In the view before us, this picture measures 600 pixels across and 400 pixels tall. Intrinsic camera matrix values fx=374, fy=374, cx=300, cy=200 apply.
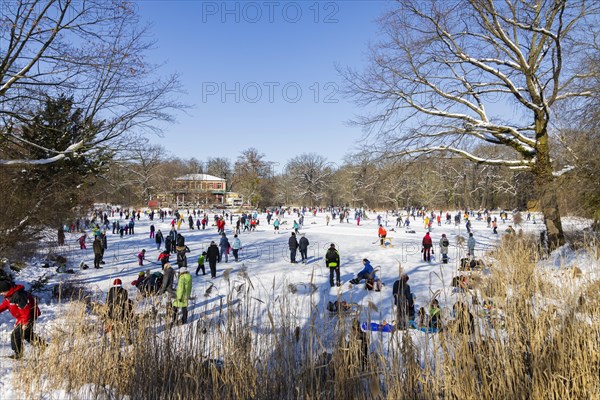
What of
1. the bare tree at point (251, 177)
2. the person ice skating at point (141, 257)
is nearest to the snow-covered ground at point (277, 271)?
→ the person ice skating at point (141, 257)

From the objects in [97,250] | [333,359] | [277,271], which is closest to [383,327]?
[333,359]

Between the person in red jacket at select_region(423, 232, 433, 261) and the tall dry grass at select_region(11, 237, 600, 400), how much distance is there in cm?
1137

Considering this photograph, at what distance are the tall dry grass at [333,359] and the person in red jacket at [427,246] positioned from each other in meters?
11.4

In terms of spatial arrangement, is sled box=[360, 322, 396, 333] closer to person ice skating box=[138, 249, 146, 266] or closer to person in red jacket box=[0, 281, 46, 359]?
person in red jacket box=[0, 281, 46, 359]

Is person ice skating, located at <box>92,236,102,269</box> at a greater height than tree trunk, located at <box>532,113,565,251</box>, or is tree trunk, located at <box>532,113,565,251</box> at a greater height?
tree trunk, located at <box>532,113,565,251</box>

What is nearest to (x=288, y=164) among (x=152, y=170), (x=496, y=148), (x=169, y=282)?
(x=152, y=170)

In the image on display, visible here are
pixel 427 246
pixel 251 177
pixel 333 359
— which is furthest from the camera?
pixel 251 177

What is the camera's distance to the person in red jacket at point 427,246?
15023 mm

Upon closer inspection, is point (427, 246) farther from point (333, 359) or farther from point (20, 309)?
point (20, 309)

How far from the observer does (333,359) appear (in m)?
2.80

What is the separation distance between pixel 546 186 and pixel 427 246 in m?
5.39

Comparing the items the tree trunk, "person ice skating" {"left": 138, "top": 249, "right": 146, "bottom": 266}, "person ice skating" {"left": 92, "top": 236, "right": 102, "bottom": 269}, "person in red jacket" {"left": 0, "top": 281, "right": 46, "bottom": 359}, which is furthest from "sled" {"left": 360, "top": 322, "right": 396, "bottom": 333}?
"person ice skating" {"left": 92, "top": 236, "right": 102, "bottom": 269}

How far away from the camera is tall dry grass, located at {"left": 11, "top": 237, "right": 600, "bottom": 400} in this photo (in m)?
2.65

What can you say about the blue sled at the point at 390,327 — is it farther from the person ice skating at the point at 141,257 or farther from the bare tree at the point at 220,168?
the bare tree at the point at 220,168
